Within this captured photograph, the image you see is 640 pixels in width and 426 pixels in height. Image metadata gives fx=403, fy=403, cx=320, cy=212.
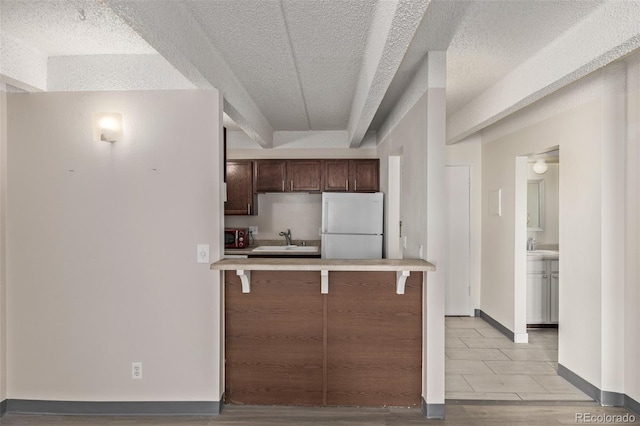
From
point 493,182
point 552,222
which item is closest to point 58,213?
point 493,182

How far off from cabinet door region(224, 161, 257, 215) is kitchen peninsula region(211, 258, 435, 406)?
8.37 feet

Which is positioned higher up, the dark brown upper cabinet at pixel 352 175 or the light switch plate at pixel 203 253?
the dark brown upper cabinet at pixel 352 175

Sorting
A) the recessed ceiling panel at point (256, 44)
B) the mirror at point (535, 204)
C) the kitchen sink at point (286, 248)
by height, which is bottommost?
the kitchen sink at point (286, 248)

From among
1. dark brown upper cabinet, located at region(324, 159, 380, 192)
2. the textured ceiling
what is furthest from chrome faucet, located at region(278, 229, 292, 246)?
the textured ceiling

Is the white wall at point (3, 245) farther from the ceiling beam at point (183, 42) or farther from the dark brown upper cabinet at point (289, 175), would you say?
the dark brown upper cabinet at point (289, 175)

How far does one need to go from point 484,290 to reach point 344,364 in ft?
10.0

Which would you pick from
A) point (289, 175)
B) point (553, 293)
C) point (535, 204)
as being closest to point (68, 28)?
point (289, 175)

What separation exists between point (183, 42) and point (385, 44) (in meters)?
1.08

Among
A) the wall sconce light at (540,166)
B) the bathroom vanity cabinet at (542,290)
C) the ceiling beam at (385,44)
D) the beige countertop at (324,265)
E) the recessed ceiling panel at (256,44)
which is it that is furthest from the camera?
the wall sconce light at (540,166)

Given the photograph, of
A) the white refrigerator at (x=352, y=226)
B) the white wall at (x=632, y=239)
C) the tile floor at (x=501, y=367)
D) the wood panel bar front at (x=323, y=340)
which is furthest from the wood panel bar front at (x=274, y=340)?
the white wall at (x=632, y=239)

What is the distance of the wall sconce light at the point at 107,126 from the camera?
9.02 feet

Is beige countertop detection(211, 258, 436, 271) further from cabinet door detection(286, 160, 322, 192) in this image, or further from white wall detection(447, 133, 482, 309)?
white wall detection(447, 133, 482, 309)

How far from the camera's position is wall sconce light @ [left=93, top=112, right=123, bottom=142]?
2.75 meters

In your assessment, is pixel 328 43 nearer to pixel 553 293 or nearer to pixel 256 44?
pixel 256 44
